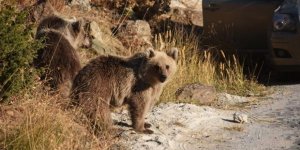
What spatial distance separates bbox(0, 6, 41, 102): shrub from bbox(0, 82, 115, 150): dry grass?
208 millimetres

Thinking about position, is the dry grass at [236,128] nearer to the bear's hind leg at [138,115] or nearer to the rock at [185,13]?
the bear's hind leg at [138,115]

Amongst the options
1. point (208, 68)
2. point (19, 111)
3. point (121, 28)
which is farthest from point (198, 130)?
point (121, 28)

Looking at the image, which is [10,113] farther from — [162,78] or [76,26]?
[76,26]

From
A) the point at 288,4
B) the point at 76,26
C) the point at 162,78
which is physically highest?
the point at 288,4

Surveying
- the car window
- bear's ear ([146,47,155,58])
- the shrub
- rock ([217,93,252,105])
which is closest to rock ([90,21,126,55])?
rock ([217,93,252,105])

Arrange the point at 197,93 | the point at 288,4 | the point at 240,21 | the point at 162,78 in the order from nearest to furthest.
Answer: the point at 162,78 → the point at 197,93 → the point at 288,4 → the point at 240,21

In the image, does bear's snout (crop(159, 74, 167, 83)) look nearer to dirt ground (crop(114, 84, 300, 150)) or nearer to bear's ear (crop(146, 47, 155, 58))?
bear's ear (crop(146, 47, 155, 58))

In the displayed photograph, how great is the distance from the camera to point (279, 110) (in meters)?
9.75

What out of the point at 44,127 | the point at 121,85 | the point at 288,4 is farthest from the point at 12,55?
the point at 288,4

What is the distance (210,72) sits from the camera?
11492mm

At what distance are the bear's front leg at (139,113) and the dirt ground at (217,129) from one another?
10 centimetres

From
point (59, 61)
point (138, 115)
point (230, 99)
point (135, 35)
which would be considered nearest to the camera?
point (138, 115)

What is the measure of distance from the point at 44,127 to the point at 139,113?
171 centimetres

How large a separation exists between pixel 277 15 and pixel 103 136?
485 cm
